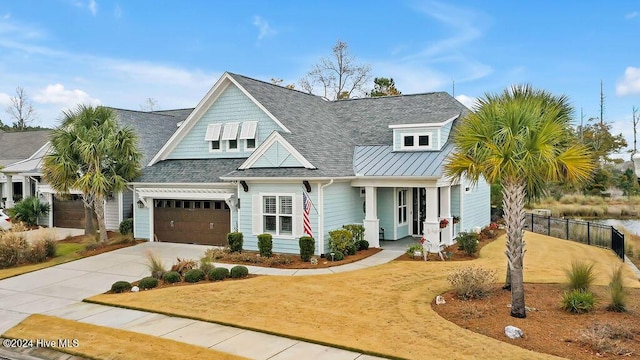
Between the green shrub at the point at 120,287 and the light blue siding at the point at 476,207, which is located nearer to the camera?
the green shrub at the point at 120,287

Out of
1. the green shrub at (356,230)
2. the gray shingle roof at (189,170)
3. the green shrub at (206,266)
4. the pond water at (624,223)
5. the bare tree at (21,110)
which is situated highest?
the bare tree at (21,110)

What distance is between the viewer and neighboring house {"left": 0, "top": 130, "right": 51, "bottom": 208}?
27.7 m

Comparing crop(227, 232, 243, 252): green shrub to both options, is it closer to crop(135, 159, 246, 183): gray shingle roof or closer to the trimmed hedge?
the trimmed hedge

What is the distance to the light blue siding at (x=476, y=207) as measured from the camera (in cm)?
2070

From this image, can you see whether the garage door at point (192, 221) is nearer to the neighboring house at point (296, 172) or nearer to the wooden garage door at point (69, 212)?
the neighboring house at point (296, 172)

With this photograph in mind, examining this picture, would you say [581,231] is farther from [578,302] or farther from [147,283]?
[147,283]

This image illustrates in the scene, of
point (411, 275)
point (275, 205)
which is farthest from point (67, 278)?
point (411, 275)

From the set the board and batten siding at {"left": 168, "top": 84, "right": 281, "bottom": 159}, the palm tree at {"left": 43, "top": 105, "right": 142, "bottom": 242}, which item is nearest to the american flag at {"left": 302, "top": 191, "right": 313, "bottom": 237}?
the board and batten siding at {"left": 168, "top": 84, "right": 281, "bottom": 159}

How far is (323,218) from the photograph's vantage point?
16500 mm

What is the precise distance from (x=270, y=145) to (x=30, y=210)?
16.0m

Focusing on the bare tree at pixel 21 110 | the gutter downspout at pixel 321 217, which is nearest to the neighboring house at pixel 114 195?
the gutter downspout at pixel 321 217

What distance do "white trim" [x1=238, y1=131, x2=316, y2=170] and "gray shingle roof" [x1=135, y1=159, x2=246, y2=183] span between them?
1.99 m

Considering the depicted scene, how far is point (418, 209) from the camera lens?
21.6 metres

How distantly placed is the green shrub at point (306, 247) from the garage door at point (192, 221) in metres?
4.60
